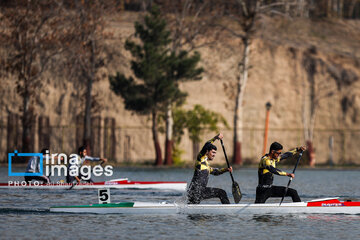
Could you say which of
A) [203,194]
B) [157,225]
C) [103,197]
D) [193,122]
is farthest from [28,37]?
[157,225]

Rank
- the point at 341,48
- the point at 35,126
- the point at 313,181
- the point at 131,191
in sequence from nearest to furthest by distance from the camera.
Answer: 1. the point at 131,191
2. the point at 313,181
3. the point at 35,126
4. the point at 341,48

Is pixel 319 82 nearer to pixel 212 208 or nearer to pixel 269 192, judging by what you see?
pixel 269 192

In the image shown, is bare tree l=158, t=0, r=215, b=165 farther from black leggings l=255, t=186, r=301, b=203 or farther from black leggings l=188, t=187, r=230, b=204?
black leggings l=255, t=186, r=301, b=203

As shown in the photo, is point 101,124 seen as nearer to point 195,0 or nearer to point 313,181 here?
point 195,0

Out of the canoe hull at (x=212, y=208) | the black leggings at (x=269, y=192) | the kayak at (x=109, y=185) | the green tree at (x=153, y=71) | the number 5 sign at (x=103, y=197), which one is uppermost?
the green tree at (x=153, y=71)

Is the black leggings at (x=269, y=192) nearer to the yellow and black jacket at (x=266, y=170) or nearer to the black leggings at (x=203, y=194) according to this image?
the yellow and black jacket at (x=266, y=170)

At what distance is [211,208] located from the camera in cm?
2122

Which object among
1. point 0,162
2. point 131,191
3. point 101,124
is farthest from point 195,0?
point 131,191

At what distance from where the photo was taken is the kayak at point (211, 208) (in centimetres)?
2123

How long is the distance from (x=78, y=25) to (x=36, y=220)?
35089 mm

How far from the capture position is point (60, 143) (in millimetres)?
64500

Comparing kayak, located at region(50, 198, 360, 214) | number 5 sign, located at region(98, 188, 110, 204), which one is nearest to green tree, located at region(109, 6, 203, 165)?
number 5 sign, located at region(98, 188, 110, 204)

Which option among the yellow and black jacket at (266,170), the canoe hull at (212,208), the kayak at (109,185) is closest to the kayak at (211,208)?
the canoe hull at (212,208)

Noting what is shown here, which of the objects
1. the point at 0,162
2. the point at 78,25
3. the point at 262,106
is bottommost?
the point at 0,162
